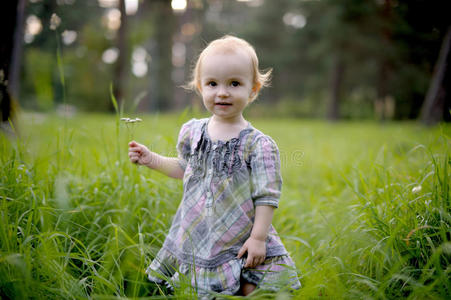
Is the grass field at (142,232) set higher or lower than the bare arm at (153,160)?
lower

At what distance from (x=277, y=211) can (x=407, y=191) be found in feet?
2.83

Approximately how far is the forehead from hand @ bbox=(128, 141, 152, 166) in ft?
1.54

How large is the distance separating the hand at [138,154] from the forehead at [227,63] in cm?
47

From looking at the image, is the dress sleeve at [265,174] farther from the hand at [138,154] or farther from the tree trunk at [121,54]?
the tree trunk at [121,54]

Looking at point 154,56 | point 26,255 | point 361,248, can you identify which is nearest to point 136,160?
point 26,255

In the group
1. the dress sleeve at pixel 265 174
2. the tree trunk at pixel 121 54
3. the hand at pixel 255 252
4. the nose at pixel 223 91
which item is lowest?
the hand at pixel 255 252

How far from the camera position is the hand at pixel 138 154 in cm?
143

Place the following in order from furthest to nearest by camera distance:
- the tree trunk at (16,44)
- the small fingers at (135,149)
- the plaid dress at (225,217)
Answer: the tree trunk at (16,44) < the small fingers at (135,149) < the plaid dress at (225,217)

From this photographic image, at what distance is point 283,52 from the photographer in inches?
928

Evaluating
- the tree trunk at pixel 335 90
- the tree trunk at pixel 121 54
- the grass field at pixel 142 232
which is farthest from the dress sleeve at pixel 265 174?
the tree trunk at pixel 335 90

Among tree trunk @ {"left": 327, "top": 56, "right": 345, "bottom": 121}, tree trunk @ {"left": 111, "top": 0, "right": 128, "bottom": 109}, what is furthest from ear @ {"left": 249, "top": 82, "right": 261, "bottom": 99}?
tree trunk @ {"left": 327, "top": 56, "right": 345, "bottom": 121}

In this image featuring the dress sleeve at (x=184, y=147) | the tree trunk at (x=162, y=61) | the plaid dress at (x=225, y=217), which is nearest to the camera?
the plaid dress at (x=225, y=217)

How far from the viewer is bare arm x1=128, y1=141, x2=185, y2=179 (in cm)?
143

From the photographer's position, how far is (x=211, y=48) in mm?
1381
